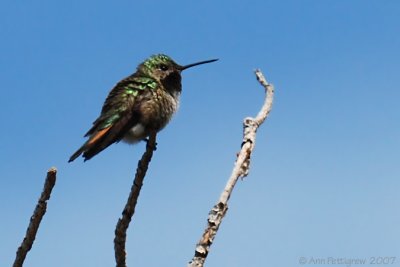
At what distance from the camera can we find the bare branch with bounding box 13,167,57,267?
3.83 meters

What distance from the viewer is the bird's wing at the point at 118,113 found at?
840 centimetres

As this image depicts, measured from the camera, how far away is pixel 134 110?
8.95 m

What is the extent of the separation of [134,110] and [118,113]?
0.65 ft

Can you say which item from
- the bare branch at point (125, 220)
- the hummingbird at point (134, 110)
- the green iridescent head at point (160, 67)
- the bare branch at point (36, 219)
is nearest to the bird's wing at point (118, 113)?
Answer: the hummingbird at point (134, 110)

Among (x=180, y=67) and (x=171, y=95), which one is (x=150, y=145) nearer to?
(x=171, y=95)

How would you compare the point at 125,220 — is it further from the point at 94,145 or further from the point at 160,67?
the point at 160,67

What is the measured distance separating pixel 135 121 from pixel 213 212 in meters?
5.54

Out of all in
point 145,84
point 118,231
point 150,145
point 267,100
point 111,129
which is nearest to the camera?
point 267,100

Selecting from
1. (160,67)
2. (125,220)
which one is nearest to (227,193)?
(125,220)

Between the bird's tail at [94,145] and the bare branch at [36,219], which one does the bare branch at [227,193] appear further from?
the bird's tail at [94,145]

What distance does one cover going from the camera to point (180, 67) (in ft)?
33.6

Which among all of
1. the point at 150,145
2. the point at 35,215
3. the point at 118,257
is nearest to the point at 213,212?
the point at 35,215

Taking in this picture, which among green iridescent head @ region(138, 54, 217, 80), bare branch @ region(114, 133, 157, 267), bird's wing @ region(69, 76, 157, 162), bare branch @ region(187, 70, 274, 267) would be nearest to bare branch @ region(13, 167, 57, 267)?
bare branch @ region(114, 133, 157, 267)

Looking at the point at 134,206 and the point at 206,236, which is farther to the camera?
the point at 134,206
